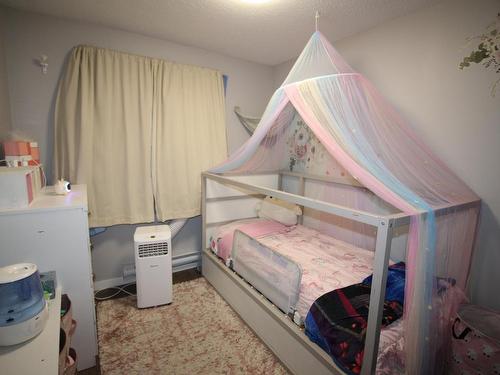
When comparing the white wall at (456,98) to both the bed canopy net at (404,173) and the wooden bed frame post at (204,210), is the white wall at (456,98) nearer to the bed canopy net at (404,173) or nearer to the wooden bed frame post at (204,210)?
the bed canopy net at (404,173)

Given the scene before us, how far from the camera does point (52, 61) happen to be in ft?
7.41

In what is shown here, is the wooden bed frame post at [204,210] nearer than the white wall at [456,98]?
No

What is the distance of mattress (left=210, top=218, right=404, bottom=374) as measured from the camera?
1.35 metres

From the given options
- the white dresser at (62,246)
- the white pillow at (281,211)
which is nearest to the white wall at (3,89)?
the white dresser at (62,246)

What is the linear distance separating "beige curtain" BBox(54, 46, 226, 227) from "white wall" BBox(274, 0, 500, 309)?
6.00 ft

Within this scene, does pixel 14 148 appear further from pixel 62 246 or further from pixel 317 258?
pixel 317 258

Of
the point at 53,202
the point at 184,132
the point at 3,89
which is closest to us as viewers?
the point at 53,202

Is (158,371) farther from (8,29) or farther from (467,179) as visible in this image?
(8,29)

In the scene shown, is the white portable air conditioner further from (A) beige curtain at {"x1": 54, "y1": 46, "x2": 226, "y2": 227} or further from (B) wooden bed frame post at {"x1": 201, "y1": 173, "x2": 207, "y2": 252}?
(B) wooden bed frame post at {"x1": 201, "y1": 173, "x2": 207, "y2": 252}

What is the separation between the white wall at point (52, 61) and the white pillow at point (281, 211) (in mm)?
1157

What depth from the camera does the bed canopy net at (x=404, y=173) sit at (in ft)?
4.13

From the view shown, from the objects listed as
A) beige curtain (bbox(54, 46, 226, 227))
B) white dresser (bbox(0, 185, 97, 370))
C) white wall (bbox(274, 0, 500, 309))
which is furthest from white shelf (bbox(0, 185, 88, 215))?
white wall (bbox(274, 0, 500, 309))

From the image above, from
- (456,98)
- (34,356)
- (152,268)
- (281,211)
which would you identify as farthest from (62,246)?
(456,98)

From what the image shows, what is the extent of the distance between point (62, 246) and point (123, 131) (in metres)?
1.28
